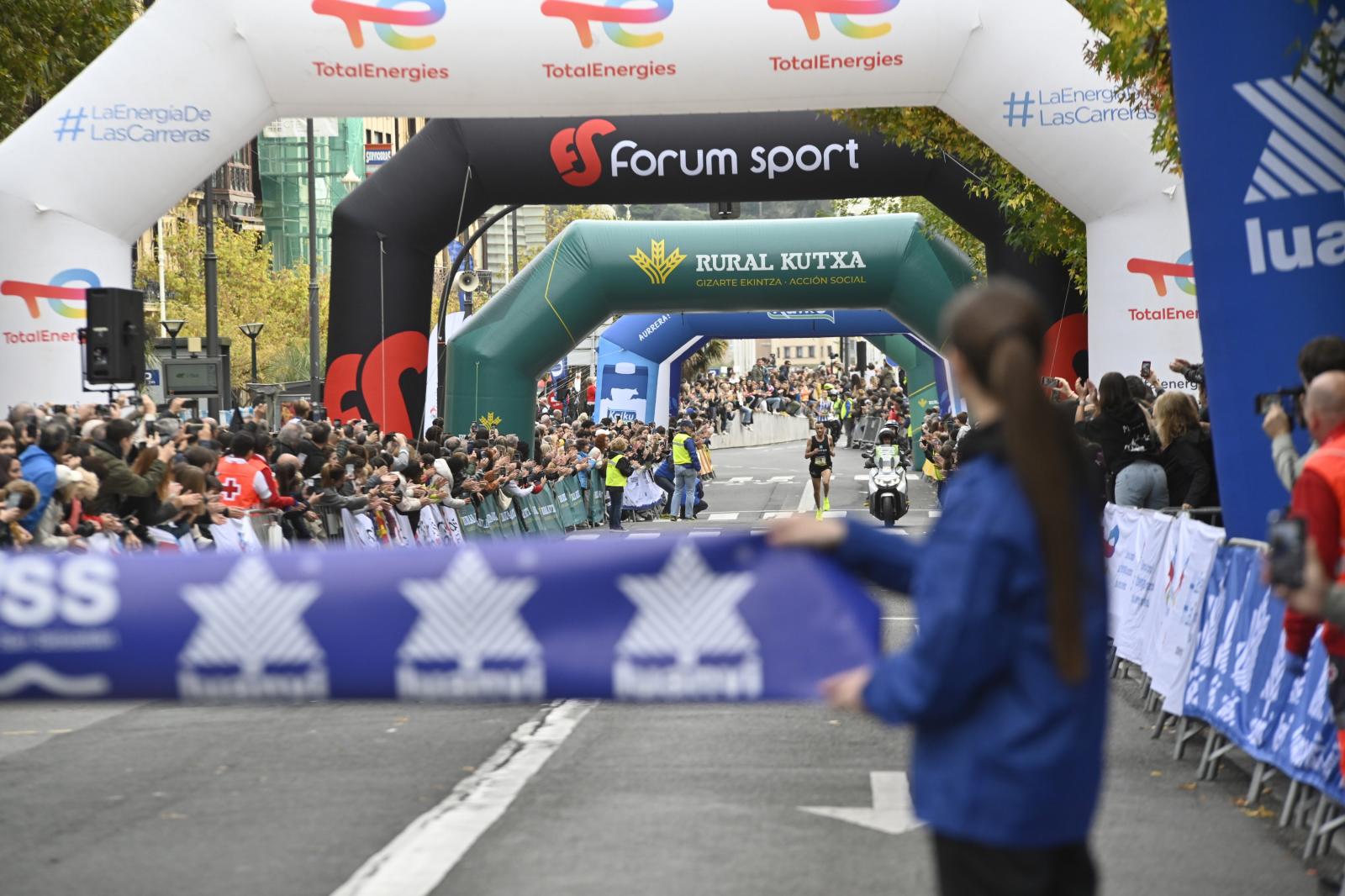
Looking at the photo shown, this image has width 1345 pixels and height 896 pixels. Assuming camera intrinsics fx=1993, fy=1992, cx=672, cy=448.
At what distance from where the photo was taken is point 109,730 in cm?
1024

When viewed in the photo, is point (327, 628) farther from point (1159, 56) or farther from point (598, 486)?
point (598, 486)

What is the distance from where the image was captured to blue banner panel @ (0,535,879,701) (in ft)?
15.0

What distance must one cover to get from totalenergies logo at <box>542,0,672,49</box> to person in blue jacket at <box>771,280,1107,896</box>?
14.0 m

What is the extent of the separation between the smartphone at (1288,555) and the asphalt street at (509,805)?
1.43m

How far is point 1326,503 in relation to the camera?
5.72 metres

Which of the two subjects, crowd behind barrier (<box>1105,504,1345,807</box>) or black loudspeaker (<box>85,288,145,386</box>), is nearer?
crowd behind barrier (<box>1105,504,1345,807</box>)

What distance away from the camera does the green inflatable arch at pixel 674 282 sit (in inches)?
1085

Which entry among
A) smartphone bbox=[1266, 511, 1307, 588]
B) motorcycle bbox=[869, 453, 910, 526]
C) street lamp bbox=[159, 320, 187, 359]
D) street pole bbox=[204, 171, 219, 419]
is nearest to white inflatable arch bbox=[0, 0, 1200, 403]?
street lamp bbox=[159, 320, 187, 359]

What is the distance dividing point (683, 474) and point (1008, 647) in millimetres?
31651

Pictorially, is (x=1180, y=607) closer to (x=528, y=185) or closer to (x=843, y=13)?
(x=843, y=13)

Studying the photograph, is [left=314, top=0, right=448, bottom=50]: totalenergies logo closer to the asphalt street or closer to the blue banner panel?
the asphalt street

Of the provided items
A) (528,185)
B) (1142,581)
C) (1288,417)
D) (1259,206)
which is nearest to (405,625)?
(1288,417)

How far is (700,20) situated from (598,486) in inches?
738

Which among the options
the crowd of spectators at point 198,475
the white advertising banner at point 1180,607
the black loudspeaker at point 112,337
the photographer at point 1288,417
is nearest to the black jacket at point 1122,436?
the white advertising banner at point 1180,607
